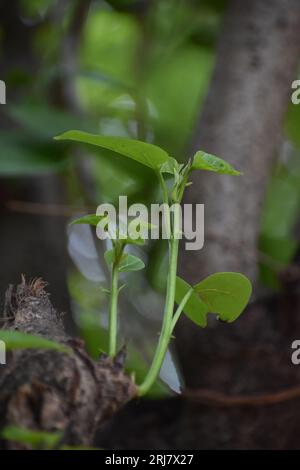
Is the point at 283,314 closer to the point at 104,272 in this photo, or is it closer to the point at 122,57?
the point at 104,272

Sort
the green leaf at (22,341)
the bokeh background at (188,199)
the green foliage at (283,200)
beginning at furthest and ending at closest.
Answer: the green foliage at (283,200) < the bokeh background at (188,199) < the green leaf at (22,341)

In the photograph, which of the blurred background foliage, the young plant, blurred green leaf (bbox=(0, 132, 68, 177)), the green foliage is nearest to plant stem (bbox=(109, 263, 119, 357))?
the young plant

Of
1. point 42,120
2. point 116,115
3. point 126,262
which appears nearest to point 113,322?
point 126,262

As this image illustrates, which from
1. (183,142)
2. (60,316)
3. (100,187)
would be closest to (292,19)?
(183,142)

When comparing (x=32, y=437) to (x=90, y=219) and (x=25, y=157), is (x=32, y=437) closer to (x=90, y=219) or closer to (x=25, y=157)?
(x=90, y=219)

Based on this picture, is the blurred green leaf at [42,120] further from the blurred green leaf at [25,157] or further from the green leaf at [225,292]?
the green leaf at [225,292]

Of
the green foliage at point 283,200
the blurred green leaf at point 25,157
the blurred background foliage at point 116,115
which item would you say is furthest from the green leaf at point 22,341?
the green foliage at point 283,200
